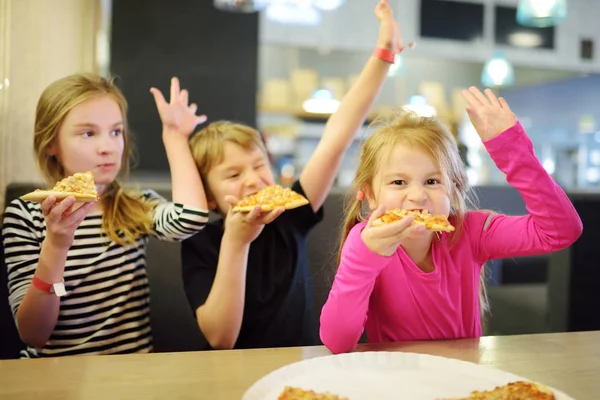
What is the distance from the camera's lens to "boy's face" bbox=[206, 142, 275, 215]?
4.56ft

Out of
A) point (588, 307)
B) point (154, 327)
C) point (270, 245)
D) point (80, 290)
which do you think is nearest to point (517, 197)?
point (588, 307)

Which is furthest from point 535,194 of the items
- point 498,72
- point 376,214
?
point 498,72

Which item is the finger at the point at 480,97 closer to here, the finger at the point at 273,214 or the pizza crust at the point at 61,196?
the finger at the point at 273,214

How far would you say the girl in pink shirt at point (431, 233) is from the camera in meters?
0.98

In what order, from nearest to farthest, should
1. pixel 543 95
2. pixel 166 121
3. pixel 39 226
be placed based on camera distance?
pixel 39 226
pixel 166 121
pixel 543 95

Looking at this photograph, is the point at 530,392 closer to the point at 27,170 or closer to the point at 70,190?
the point at 70,190

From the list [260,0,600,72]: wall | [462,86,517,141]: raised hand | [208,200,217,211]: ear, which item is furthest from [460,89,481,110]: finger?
[260,0,600,72]: wall

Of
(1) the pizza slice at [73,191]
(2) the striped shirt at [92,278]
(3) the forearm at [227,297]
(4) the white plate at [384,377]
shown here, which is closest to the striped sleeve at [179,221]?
(2) the striped shirt at [92,278]

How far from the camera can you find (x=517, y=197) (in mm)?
2486

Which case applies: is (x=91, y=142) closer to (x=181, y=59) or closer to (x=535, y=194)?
(x=535, y=194)

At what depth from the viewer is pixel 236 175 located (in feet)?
4.65

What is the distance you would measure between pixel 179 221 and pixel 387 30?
72 centimetres

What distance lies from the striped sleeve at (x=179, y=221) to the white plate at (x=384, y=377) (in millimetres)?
583

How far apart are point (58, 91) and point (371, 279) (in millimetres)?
885
